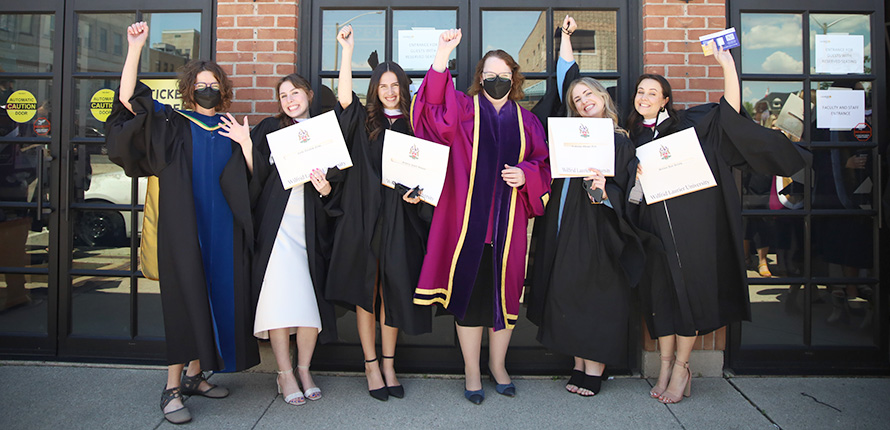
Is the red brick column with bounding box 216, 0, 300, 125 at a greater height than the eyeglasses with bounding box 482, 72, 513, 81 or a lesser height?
greater

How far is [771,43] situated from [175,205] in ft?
12.3

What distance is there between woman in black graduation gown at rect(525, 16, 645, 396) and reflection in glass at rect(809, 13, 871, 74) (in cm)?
164

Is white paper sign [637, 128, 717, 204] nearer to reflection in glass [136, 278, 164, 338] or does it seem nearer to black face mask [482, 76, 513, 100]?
black face mask [482, 76, 513, 100]

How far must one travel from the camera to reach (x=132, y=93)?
2.85 m

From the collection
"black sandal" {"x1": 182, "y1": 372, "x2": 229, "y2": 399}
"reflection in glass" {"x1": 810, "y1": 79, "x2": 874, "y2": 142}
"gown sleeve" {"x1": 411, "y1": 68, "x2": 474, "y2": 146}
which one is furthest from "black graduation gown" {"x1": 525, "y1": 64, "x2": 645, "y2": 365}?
"black sandal" {"x1": 182, "y1": 372, "x2": 229, "y2": 399}

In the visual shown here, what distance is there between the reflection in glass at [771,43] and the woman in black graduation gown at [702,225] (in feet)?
2.45

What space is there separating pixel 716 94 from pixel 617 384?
75.4 inches

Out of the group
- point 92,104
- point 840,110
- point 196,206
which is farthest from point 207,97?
point 840,110

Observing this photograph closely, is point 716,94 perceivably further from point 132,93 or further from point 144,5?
point 144,5

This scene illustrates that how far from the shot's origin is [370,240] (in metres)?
3.04

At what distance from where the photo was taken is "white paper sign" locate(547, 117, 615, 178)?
2.94 m

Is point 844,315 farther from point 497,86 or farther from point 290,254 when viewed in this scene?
point 290,254

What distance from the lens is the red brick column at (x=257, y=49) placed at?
357 centimetres

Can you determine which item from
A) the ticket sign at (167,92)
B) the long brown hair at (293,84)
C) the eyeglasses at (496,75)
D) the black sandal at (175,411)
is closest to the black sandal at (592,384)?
the eyeglasses at (496,75)
